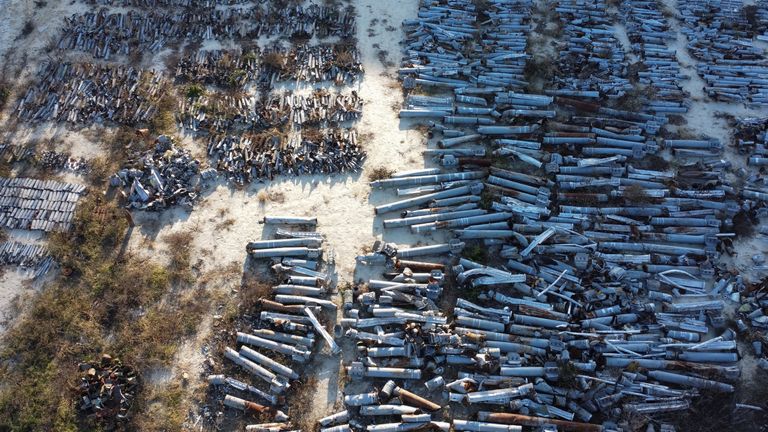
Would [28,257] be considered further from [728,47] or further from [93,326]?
[728,47]

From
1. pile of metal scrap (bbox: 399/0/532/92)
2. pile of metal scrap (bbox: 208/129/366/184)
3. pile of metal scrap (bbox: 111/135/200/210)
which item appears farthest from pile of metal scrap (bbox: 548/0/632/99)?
pile of metal scrap (bbox: 111/135/200/210)

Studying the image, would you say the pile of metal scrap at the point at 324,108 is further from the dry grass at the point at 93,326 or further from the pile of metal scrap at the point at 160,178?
the dry grass at the point at 93,326

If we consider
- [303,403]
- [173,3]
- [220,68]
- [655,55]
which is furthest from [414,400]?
[173,3]

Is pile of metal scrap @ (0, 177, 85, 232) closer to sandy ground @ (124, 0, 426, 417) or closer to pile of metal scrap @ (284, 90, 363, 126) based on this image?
sandy ground @ (124, 0, 426, 417)

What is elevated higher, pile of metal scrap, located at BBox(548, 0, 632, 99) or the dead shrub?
pile of metal scrap, located at BBox(548, 0, 632, 99)

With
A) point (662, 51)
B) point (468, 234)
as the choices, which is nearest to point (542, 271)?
point (468, 234)

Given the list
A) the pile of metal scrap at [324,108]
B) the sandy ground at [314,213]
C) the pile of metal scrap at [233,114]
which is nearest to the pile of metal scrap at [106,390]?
the sandy ground at [314,213]

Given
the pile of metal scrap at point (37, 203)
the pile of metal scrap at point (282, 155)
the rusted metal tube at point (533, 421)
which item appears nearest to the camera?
the rusted metal tube at point (533, 421)
